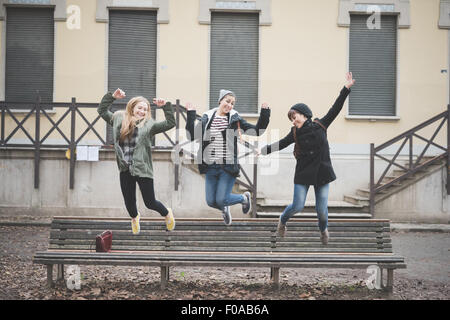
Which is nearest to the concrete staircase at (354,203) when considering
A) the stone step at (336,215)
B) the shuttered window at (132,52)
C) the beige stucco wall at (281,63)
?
the stone step at (336,215)

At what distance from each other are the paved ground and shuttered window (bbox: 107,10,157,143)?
558 centimetres

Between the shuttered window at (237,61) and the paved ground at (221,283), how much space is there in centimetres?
607

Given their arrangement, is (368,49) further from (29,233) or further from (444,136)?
(29,233)

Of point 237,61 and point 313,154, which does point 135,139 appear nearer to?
point 313,154

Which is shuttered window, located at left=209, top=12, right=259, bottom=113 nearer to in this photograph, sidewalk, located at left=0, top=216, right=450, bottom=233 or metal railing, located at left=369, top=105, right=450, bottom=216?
metal railing, located at left=369, top=105, right=450, bottom=216

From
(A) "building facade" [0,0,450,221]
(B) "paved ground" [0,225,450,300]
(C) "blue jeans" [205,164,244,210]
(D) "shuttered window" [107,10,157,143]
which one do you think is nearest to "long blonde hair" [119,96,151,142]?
(C) "blue jeans" [205,164,244,210]

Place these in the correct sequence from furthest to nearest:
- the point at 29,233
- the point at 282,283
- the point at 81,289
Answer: the point at 29,233
the point at 282,283
the point at 81,289

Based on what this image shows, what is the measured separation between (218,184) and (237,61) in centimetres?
838

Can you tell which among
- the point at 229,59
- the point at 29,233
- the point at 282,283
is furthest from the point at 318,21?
the point at 29,233

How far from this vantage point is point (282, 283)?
22.0 feet

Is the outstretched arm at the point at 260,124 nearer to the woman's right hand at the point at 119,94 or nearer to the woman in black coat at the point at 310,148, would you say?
the woman in black coat at the point at 310,148

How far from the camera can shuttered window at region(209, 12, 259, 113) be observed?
494 inches

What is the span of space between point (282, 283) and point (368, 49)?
8321 mm

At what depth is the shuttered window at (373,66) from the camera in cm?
1262
